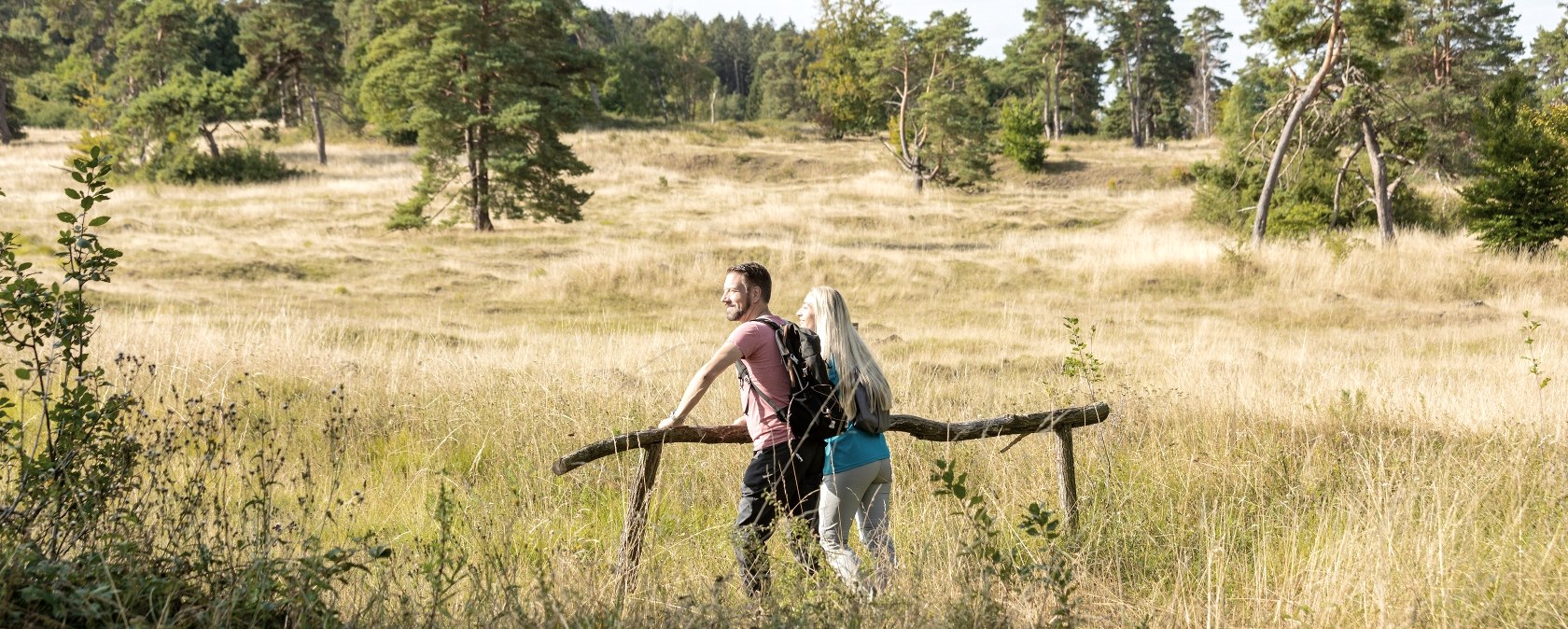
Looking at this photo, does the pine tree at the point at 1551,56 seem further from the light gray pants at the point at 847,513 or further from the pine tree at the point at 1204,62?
the light gray pants at the point at 847,513

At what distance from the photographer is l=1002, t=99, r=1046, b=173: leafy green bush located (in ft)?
157

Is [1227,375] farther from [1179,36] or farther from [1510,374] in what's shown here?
[1179,36]

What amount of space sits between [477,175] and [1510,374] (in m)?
22.0

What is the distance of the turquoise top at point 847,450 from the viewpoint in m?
4.46

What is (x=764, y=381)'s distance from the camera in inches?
177

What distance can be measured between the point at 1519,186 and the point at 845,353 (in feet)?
68.1

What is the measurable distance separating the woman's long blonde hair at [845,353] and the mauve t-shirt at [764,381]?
0.20 meters

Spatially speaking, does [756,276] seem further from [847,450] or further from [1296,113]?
[1296,113]

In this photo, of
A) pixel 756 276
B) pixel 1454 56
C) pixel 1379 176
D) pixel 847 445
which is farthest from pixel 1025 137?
pixel 847 445

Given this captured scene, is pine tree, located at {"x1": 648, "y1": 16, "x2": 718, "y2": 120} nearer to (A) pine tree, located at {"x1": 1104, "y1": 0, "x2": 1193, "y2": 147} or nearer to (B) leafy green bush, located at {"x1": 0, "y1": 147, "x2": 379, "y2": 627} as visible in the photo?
(A) pine tree, located at {"x1": 1104, "y1": 0, "x2": 1193, "y2": 147}

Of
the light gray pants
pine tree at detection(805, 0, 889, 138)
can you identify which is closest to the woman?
the light gray pants

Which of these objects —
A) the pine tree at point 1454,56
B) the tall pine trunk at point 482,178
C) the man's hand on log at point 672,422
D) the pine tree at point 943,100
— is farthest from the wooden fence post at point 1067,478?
the pine tree at point 943,100

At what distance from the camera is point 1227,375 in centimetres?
901

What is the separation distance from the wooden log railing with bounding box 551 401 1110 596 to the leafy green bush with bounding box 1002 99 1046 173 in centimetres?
4468
